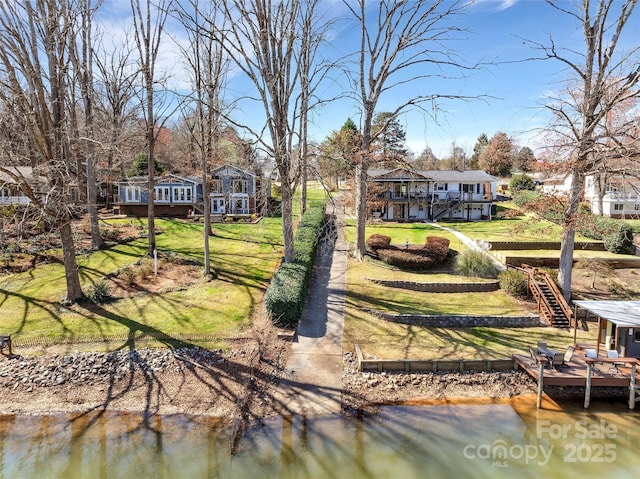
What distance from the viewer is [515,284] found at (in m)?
19.3

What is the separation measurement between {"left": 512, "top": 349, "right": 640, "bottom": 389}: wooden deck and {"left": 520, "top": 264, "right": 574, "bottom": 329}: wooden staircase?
11.5ft

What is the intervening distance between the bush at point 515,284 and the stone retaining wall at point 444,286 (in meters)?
0.50

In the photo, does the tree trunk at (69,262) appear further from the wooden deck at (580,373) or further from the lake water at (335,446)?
the wooden deck at (580,373)

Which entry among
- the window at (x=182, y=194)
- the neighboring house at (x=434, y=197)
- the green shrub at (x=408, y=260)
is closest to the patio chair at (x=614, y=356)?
the green shrub at (x=408, y=260)

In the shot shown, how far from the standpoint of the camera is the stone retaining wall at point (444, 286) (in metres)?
19.8

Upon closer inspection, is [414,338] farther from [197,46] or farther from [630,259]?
[630,259]

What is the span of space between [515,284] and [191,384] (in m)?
14.8

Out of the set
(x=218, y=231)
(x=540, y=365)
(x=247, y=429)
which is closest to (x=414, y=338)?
(x=540, y=365)

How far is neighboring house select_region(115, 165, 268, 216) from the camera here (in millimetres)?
36719

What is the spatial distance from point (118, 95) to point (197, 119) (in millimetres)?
16677

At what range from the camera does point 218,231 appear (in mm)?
30484

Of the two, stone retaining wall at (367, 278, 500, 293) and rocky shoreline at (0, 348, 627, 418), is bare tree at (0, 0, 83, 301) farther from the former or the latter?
stone retaining wall at (367, 278, 500, 293)

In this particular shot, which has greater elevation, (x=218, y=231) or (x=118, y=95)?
(x=118, y=95)

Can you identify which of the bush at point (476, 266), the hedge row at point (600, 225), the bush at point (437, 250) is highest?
the hedge row at point (600, 225)
